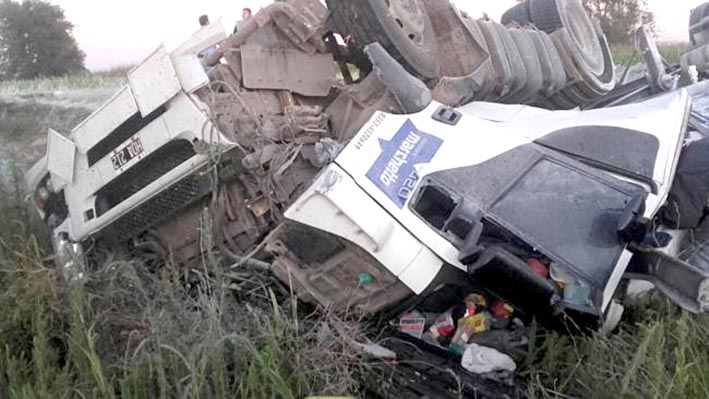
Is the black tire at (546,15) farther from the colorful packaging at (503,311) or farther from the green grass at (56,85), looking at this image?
the green grass at (56,85)

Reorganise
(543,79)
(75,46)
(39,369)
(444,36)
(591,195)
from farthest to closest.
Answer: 1. (75,46)
2. (543,79)
3. (444,36)
4. (591,195)
5. (39,369)

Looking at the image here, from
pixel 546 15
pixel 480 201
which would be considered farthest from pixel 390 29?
pixel 546 15

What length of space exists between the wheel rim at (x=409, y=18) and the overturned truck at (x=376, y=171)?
0.02m

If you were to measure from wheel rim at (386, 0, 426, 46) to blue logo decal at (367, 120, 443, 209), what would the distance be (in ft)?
3.48

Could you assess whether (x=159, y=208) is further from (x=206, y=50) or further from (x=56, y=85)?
(x=56, y=85)

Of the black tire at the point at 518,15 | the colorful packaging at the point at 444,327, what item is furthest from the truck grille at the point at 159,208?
the black tire at the point at 518,15

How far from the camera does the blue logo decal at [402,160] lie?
130 inches

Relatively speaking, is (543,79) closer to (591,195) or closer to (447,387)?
(591,195)

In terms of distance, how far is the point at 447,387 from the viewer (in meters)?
3.06

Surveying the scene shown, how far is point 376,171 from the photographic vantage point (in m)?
3.32

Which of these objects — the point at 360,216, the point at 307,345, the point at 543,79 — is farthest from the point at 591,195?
the point at 543,79

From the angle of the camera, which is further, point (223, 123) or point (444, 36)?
point (444, 36)

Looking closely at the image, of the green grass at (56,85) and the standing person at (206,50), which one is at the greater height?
the standing person at (206,50)

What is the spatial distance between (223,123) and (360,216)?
95cm
